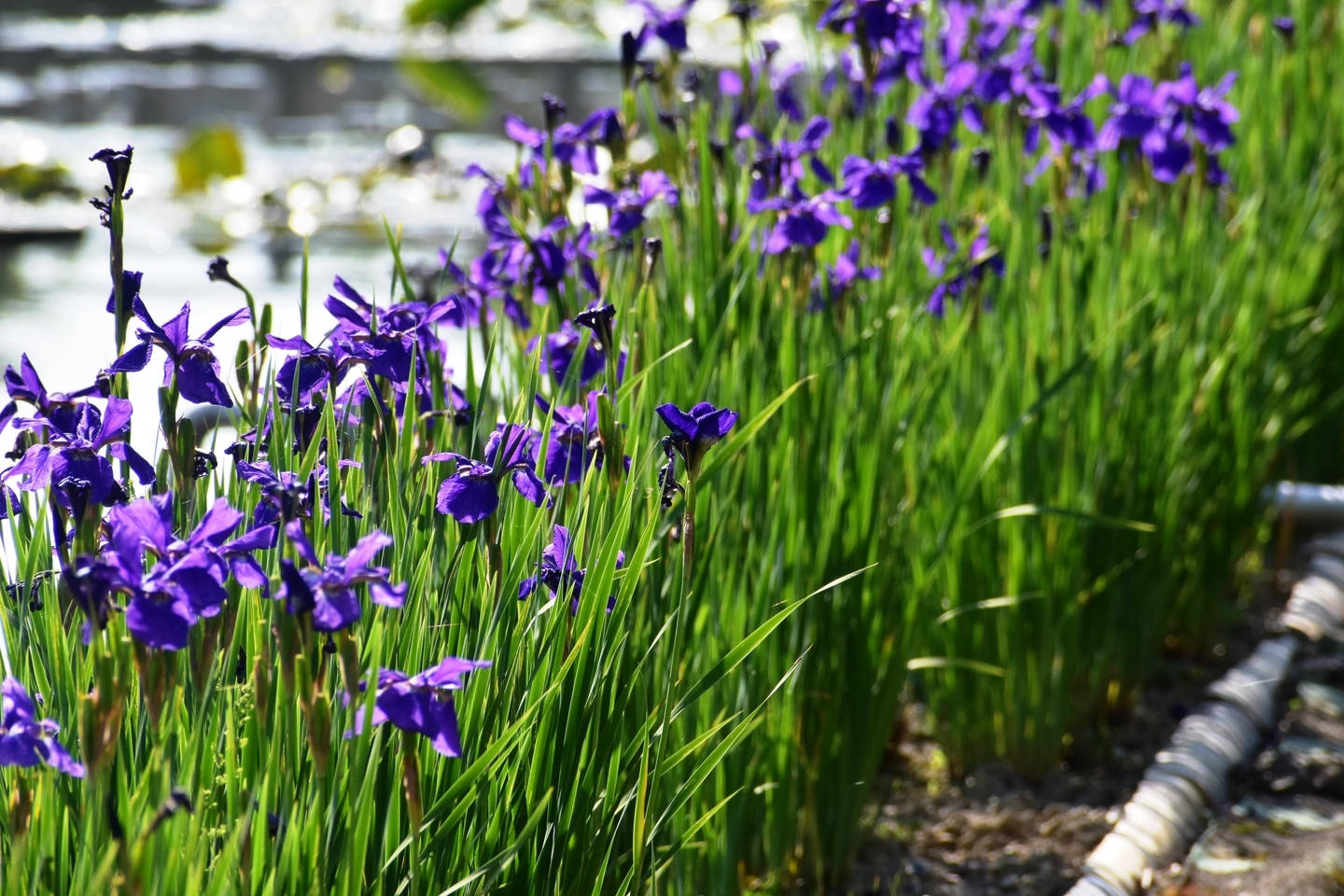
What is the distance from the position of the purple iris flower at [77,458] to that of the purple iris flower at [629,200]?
2.97ft

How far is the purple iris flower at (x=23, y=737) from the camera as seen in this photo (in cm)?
98

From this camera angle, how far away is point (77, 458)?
4.00 feet

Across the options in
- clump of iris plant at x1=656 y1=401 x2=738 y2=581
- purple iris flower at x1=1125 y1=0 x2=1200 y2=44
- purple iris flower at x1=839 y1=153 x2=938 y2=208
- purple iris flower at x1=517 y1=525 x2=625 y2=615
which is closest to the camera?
clump of iris plant at x1=656 y1=401 x2=738 y2=581

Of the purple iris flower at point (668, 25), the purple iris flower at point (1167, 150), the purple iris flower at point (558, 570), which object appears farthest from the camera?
the purple iris flower at point (1167, 150)

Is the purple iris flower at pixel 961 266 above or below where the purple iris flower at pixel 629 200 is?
below

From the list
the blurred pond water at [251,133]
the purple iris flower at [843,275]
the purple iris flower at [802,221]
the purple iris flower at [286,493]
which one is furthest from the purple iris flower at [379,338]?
the blurred pond water at [251,133]

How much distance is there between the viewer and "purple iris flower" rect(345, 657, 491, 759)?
3.39ft

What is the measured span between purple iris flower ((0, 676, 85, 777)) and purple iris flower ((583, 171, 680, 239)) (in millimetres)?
1171

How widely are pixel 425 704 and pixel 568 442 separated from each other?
57 cm

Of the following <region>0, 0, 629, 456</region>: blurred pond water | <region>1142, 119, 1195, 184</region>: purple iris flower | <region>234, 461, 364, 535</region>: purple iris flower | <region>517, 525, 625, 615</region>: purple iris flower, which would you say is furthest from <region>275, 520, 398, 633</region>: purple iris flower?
<region>0, 0, 629, 456</region>: blurred pond water

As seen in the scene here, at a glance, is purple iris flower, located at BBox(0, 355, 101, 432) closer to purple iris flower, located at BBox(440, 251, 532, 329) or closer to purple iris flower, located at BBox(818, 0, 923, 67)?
purple iris flower, located at BBox(440, 251, 532, 329)

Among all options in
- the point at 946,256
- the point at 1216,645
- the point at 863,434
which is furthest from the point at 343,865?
the point at 1216,645

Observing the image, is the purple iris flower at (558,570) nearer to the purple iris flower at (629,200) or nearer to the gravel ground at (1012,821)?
the purple iris flower at (629,200)

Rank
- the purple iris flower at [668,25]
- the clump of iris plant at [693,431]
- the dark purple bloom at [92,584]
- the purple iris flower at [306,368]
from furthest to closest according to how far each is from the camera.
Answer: the purple iris flower at [668,25]
the purple iris flower at [306,368]
the clump of iris plant at [693,431]
the dark purple bloom at [92,584]
